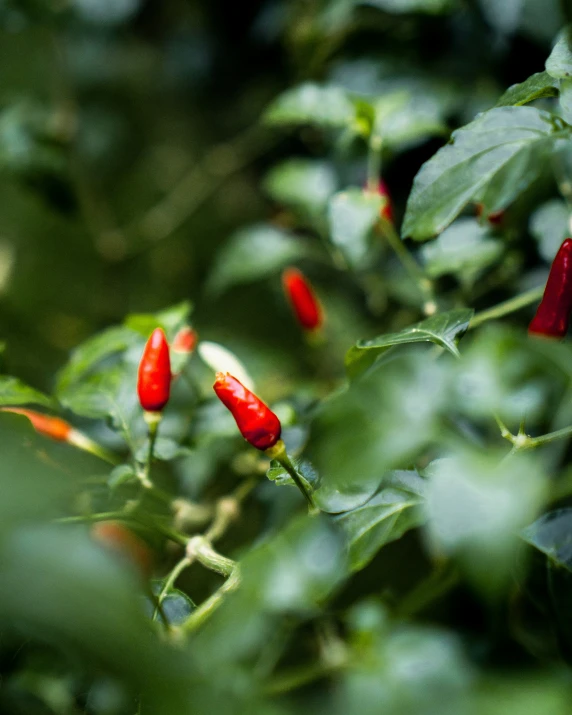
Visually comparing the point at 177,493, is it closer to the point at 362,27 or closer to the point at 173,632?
the point at 173,632

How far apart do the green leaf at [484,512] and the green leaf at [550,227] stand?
433 millimetres

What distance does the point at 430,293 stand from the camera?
0.85 m

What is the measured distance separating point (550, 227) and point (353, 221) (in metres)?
0.24

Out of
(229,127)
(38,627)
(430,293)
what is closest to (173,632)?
(38,627)

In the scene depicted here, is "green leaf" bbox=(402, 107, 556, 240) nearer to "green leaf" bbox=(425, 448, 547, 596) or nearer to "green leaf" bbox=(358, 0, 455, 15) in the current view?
"green leaf" bbox=(425, 448, 547, 596)

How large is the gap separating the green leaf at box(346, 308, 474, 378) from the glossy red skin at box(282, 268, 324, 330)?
333 mm

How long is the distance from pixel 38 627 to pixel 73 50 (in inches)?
67.0

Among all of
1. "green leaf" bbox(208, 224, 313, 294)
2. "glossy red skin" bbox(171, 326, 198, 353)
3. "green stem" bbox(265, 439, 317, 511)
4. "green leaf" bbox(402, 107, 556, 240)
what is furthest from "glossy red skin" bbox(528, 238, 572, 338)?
"green leaf" bbox(208, 224, 313, 294)

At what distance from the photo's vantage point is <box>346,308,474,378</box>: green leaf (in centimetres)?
57

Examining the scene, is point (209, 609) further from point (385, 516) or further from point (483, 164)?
point (483, 164)

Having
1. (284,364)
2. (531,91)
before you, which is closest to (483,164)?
(531,91)

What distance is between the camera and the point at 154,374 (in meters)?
0.68

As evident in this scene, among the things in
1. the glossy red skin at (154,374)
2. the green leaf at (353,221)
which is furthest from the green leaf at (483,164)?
the glossy red skin at (154,374)

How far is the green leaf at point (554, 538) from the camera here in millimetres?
564
